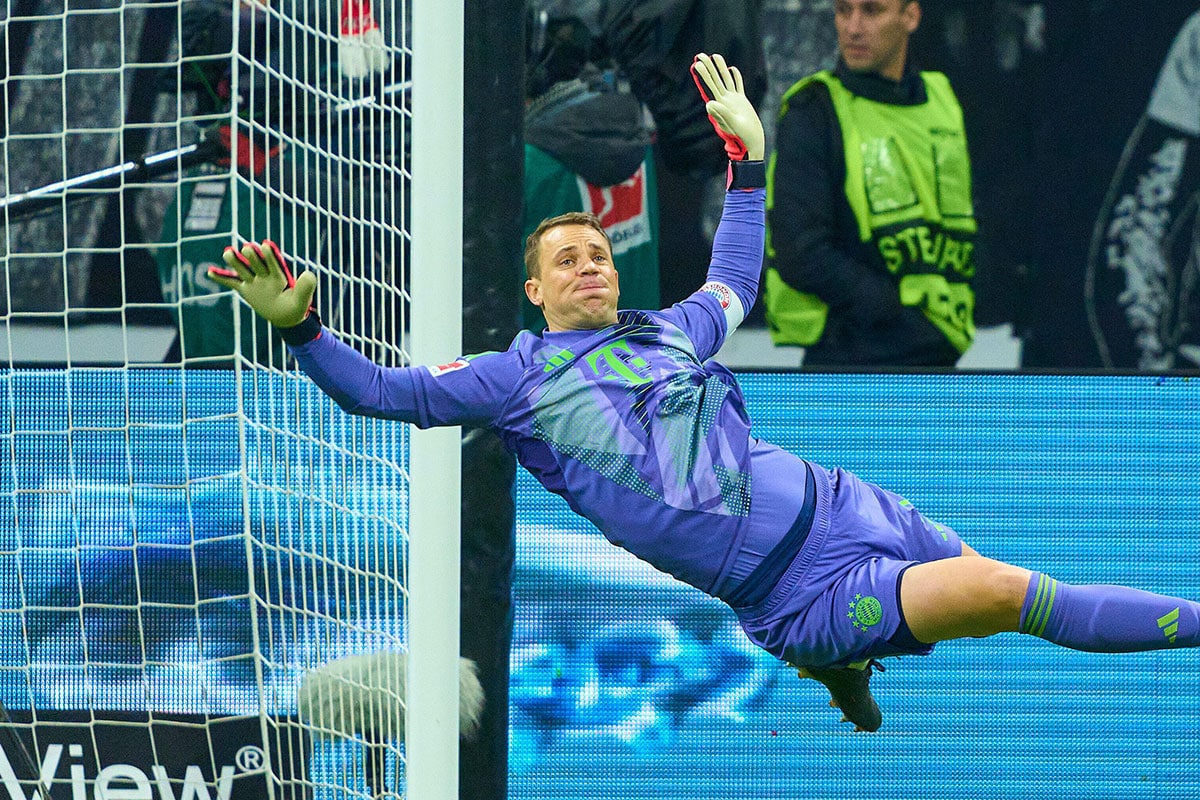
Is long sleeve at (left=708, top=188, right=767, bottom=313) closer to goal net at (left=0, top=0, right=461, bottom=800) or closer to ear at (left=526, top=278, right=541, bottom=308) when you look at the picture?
ear at (left=526, top=278, right=541, bottom=308)

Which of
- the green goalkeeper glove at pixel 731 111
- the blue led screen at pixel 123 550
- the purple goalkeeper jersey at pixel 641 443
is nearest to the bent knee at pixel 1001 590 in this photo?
Answer: the purple goalkeeper jersey at pixel 641 443

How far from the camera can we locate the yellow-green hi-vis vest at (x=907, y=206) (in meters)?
4.53

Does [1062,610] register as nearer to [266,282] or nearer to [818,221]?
[266,282]

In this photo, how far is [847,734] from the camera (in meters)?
4.40

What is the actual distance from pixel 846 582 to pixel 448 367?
3.09ft

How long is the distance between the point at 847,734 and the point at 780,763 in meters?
0.22

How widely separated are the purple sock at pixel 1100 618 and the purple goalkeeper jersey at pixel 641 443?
554 mm

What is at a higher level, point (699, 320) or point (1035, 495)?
point (699, 320)

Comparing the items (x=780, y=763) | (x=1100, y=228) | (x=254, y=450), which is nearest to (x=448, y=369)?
(x=254, y=450)

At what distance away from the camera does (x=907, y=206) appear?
455cm

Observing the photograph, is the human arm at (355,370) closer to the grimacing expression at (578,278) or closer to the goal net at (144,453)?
the grimacing expression at (578,278)

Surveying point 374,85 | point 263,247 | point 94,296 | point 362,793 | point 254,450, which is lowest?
point 362,793

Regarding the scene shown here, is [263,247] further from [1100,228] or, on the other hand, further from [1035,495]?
[1100,228]

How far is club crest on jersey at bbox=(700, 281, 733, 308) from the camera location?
11.4 ft
